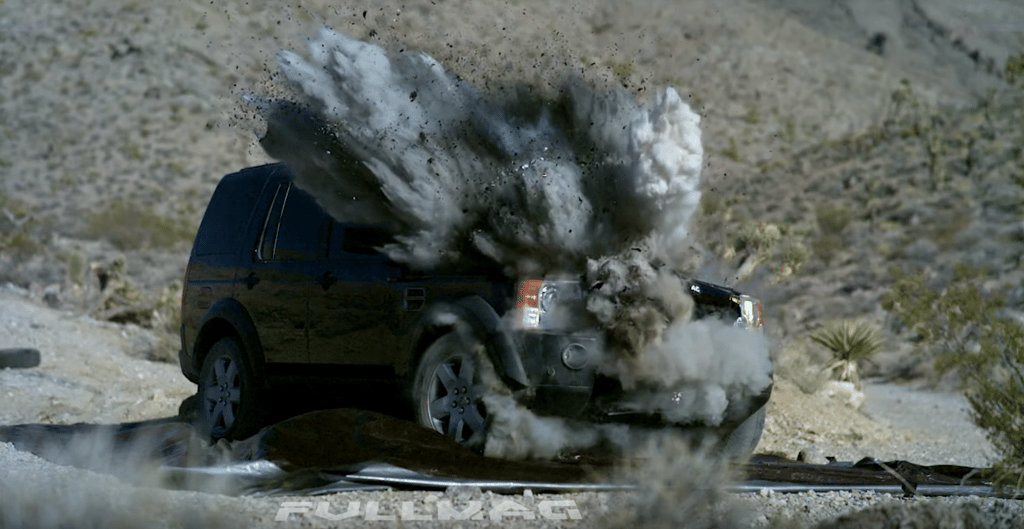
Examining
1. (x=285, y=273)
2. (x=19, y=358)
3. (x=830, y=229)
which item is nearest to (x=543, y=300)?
(x=285, y=273)

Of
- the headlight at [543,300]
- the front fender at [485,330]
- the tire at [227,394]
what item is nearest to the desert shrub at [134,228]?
the tire at [227,394]

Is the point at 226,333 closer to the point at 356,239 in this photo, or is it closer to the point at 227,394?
the point at 227,394

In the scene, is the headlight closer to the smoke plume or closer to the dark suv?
the dark suv

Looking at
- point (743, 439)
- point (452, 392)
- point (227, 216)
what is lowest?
point (743, 439)

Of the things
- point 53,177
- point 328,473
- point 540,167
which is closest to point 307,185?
Answer: point 540,167

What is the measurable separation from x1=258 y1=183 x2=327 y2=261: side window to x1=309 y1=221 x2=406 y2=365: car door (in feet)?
0.81

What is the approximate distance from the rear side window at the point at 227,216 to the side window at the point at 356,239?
4.55ft

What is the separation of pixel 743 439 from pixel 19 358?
9652 mm

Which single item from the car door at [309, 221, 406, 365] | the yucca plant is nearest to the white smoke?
the car door at [309, 221, 406, 365]

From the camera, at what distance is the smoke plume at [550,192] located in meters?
7.68

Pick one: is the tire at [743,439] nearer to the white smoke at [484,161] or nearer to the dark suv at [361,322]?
the dark suv at [361,322]

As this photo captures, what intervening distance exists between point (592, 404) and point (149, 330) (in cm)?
1468

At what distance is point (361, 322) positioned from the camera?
8633 mm

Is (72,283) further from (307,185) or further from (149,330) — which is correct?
(307,185)
